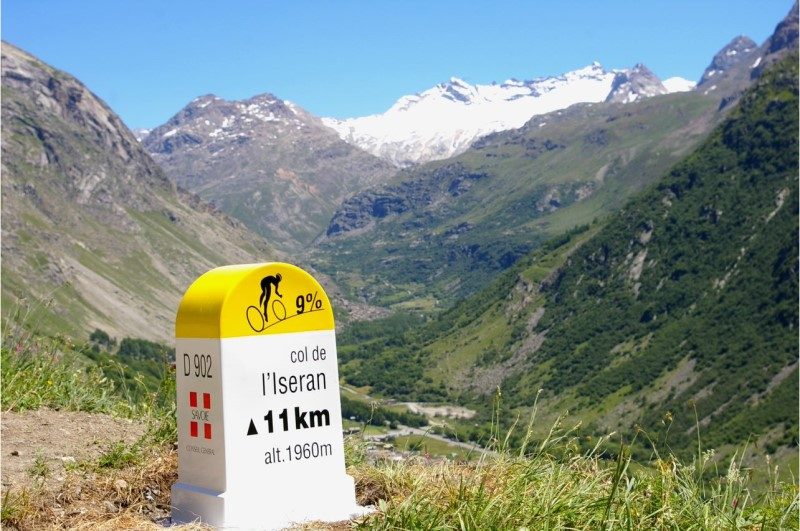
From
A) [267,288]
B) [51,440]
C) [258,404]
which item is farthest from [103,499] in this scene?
[267,288]

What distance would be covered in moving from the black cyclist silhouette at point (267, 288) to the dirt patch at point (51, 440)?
304 centimetres

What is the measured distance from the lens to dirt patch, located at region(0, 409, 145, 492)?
10.8 meters

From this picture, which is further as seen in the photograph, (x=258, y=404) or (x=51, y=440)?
(x=51, y=440)

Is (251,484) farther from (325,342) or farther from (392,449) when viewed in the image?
(392,449)

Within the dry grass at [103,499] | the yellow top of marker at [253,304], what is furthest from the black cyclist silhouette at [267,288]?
the dry grass at [103,499]

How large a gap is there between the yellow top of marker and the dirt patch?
2436 millimetres

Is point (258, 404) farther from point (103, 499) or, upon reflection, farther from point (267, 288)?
point (103, 499)

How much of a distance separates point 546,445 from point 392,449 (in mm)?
4112

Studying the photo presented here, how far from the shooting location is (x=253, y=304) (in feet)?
32.7

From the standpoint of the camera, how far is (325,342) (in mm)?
10570

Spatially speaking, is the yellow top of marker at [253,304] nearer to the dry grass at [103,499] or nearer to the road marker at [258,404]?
the road marker at [258,404]

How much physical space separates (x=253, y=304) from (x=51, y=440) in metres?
4.35

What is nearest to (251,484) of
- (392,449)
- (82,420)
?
(392,449)

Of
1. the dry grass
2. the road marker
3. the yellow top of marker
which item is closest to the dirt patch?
the dry grass
